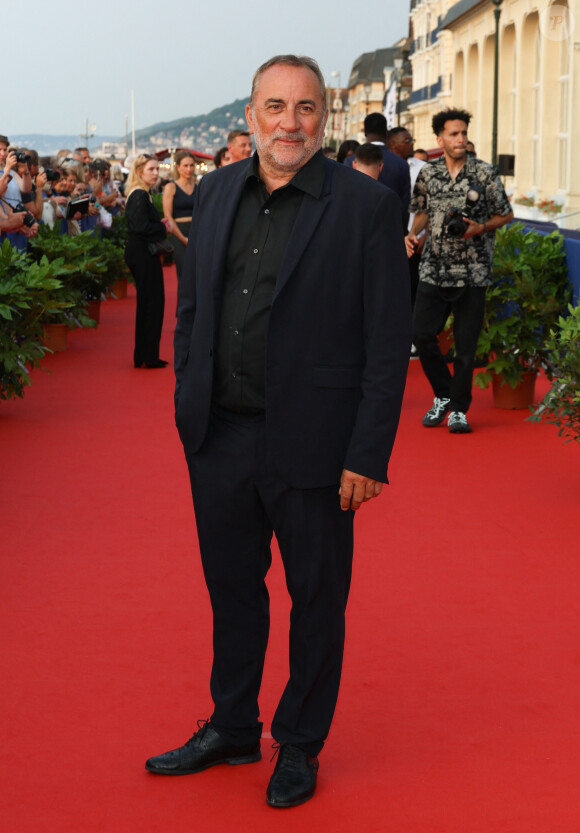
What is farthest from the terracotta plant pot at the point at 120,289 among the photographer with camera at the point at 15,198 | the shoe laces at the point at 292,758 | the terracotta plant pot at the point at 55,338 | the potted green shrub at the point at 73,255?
the shoe laces at the point at 292,758

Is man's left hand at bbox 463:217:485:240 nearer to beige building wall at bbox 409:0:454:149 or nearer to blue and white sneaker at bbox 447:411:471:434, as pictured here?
blue and white sneaker at bbox 447:411:471:434

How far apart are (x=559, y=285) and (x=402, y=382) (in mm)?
6394

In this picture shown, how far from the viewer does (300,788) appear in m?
3.69

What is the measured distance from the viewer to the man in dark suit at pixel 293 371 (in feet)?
11.5

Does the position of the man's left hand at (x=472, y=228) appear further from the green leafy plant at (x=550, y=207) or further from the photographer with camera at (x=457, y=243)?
the green leafy plant at (x=550, y=207)

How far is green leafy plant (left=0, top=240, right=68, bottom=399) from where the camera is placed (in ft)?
31.5

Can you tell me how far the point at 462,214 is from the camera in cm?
859

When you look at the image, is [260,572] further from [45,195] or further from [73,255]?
[45,195]

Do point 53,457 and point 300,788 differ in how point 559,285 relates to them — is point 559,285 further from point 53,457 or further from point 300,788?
point 300,788

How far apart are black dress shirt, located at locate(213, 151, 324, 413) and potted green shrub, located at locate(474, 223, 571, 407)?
6.16m

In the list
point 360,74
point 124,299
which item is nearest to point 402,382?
point 124,299

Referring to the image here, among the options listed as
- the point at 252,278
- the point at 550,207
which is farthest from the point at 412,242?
the point at 550,207

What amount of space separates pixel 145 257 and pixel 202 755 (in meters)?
9.11

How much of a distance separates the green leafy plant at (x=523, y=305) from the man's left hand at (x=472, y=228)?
940 millimetres
